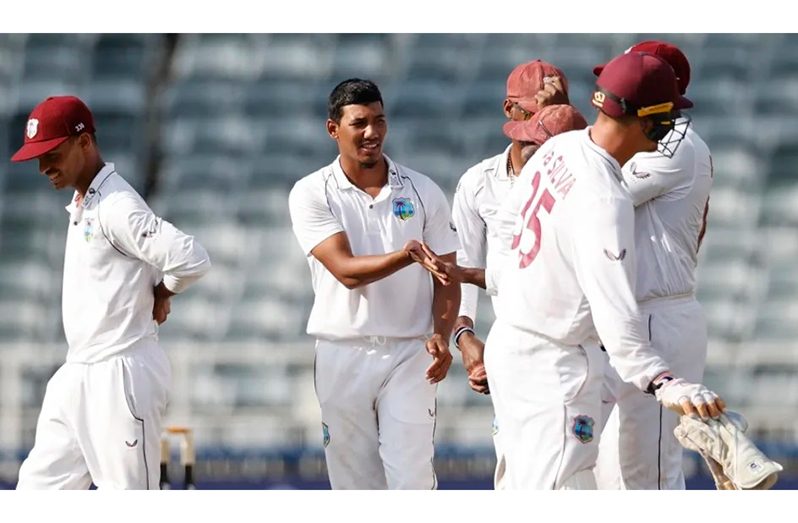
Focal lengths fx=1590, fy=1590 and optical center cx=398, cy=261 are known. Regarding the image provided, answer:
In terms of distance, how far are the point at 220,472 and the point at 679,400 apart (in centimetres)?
483

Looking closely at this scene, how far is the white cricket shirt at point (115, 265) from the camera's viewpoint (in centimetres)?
448

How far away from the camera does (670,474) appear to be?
421cm

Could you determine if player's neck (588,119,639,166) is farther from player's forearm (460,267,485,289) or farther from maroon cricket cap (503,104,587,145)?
player's forearm (460,267,485,289)

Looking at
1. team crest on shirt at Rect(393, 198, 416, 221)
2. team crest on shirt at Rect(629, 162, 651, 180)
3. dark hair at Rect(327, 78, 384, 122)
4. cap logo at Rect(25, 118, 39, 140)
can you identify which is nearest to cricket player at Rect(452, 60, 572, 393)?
team crest on shirt at Rect(393, 198, 416, 221)

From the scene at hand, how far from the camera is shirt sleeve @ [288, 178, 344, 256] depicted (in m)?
4.70

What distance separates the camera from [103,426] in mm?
4488

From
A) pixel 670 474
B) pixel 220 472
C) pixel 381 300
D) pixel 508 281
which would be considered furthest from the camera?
pixel 220 472

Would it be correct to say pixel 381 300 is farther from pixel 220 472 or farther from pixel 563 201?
pixel 220 472

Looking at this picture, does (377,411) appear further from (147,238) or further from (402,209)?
(147,238)

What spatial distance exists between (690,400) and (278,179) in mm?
5859

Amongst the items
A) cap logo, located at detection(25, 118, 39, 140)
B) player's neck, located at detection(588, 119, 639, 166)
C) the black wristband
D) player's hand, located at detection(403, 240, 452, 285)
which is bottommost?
the black wristband

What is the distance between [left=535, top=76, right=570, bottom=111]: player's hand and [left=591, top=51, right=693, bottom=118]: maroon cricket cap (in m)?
1.19

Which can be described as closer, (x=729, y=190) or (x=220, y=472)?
(x=220, y=472)
